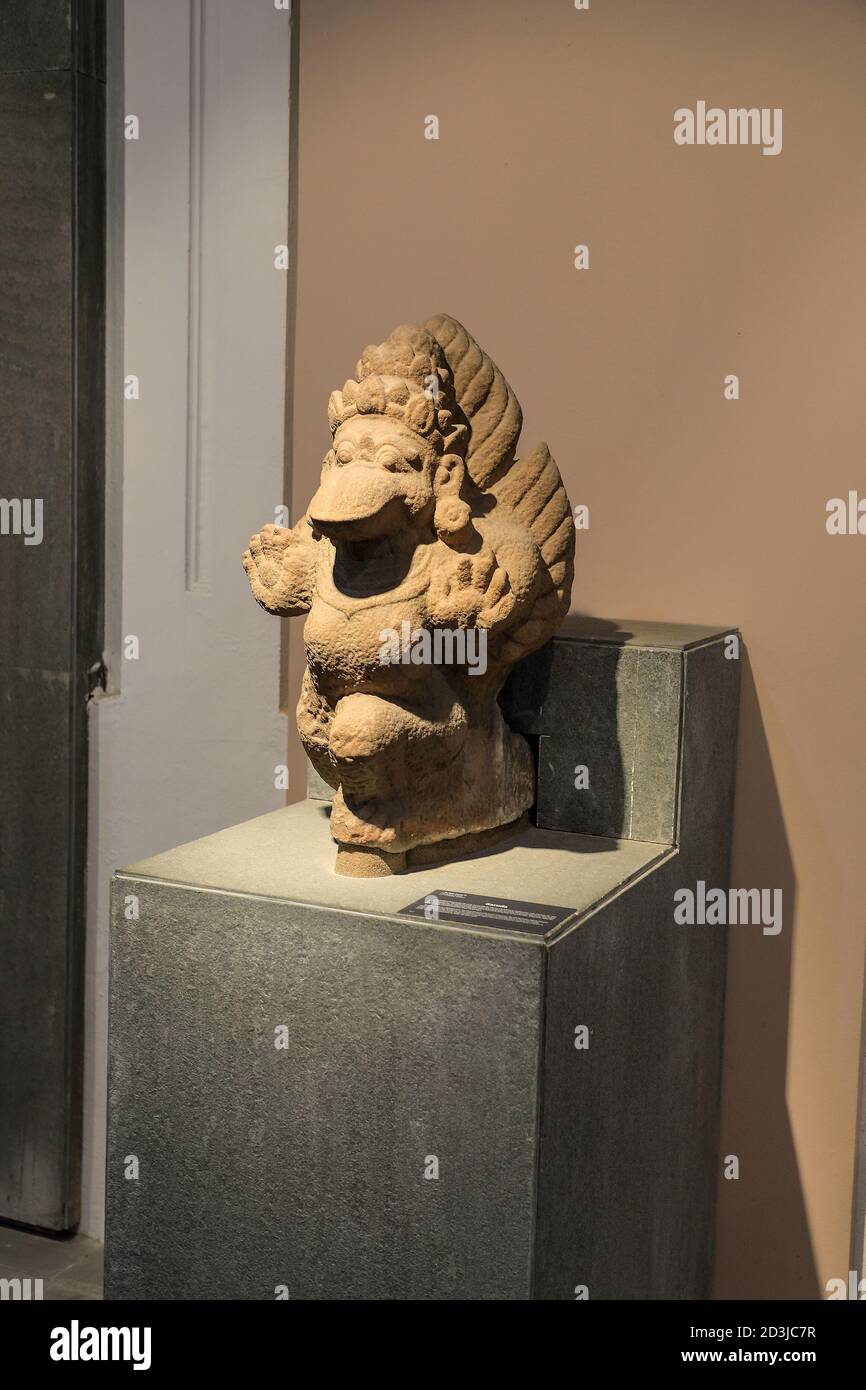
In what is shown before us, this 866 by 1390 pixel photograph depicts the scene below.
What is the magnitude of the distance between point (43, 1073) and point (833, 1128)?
6.49 ft

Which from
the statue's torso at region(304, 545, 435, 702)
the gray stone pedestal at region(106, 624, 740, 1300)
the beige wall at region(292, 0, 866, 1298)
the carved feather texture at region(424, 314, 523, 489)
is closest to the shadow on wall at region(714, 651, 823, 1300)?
the beige wall at region(292, 0, 866, 1298)

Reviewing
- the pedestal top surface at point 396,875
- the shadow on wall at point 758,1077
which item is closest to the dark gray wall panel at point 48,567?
the pedestal top surface at point 396,875

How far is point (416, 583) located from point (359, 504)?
0.17 meters

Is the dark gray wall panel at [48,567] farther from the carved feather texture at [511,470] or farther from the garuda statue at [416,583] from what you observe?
the carved feather texture at [511,470]

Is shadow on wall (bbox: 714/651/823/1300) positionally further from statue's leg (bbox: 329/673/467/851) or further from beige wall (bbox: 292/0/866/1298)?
statue's leg (bbox: 329/673/467/851)

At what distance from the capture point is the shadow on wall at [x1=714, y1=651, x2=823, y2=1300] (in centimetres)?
313

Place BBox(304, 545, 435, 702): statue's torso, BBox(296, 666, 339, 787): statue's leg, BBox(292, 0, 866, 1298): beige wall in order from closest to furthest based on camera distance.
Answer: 1. BBox(304, 545, 435, 702): statue's torso
2. BBox(296, 666, 339, 787): statue's leg
3. BBox(292, 0, 866, 1298): beige wall

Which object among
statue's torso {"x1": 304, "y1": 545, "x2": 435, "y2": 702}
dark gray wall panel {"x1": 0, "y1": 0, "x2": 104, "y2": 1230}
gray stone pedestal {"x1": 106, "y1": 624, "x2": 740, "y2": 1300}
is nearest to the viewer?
gray stone pedestal {"x1": 106, "y1": 624, "x2": 740, "y2": 1300}

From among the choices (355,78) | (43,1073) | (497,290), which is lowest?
(43,1073)

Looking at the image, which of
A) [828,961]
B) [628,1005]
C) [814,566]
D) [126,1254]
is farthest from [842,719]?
[126,1254]

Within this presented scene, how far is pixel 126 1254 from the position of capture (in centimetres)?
248

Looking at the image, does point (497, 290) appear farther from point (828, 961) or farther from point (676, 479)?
point (828, 961)

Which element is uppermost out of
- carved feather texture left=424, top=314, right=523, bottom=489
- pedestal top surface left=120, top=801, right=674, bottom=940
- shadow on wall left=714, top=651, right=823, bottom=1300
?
carved feather texture left=424, top=314, right=523, bottom=489
